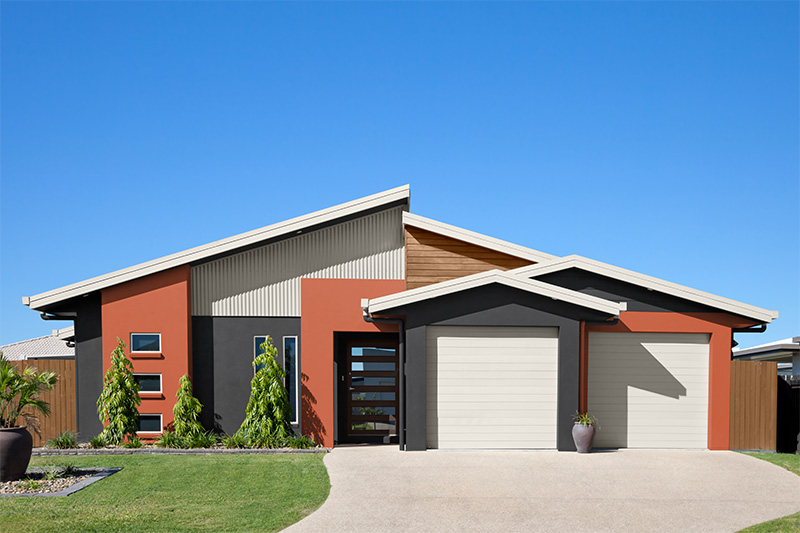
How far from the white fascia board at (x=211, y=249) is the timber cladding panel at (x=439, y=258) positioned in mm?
1275

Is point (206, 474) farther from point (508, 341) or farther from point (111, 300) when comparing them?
point (508, 341)

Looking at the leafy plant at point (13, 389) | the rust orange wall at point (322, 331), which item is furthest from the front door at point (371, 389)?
the leafy plant at point (13, 389)

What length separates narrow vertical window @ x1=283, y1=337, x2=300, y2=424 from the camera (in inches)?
605

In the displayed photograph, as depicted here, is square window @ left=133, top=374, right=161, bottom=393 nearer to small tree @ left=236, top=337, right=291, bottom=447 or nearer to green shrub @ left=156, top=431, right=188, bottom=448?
green shrub @ left=156, top=431, right=188, bottom=448

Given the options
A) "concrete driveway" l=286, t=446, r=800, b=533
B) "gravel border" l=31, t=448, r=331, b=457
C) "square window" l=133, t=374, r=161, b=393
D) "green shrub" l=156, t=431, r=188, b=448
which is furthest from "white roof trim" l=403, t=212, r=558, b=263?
"green shrub" l=156, t=431, r=188, b=448

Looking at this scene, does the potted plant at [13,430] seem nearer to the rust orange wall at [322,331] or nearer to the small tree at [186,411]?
the small tree at [186,411]

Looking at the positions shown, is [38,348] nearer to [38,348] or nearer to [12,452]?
[38,348]

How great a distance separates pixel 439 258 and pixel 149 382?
749cm

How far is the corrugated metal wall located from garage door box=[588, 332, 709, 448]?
17.8 ft

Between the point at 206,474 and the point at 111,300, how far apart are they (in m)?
5.67

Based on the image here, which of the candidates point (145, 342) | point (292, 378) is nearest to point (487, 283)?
point (292, 378)

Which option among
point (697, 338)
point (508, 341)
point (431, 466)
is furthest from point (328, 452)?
point (697, 338)

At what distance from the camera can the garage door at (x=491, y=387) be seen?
14.1 m

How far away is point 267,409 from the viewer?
14.5 meters
